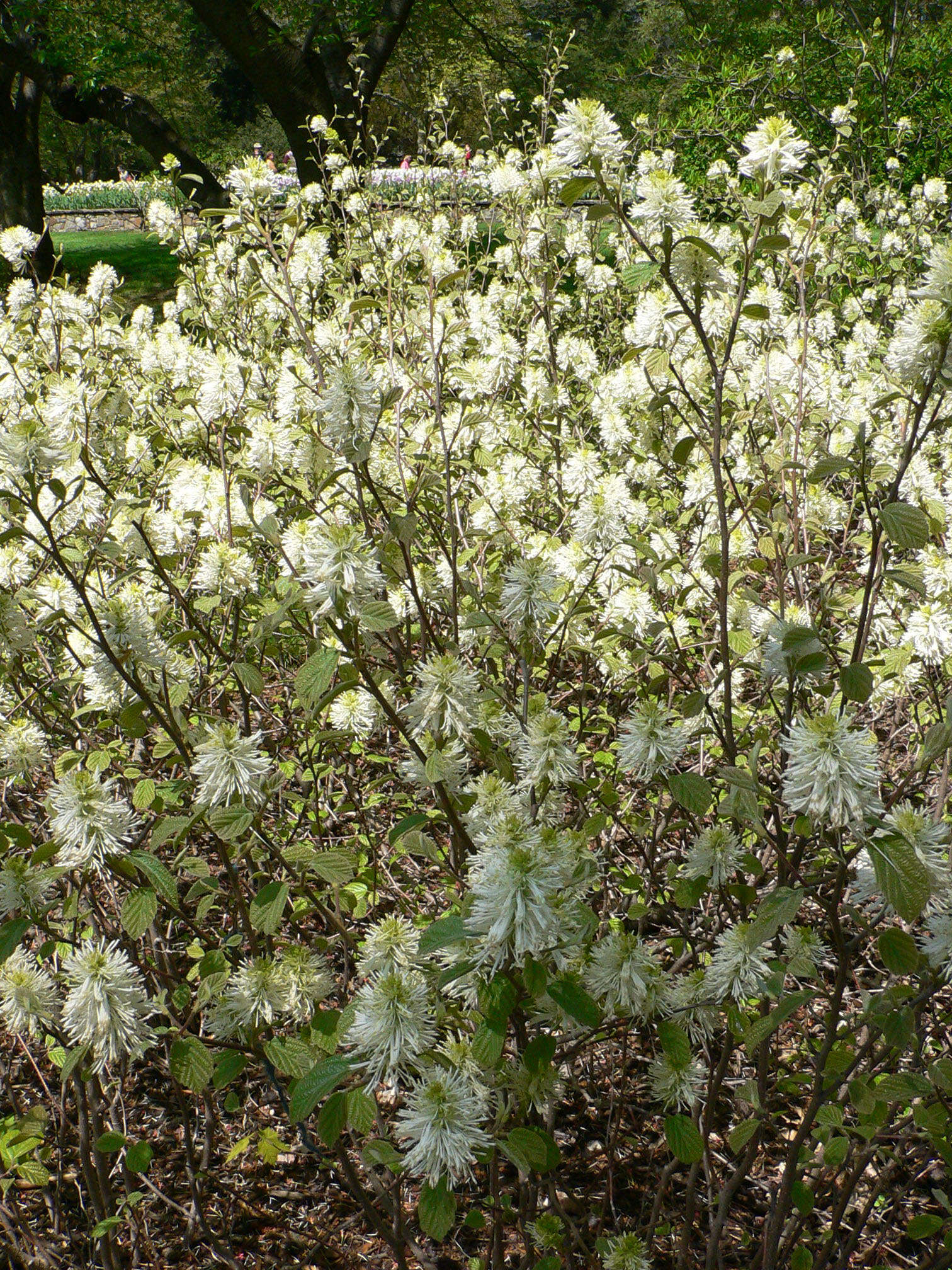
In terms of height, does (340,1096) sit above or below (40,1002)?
above

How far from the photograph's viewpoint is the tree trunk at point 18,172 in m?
10.6

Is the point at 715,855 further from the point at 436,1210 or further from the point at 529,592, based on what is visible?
the point at 436,1210

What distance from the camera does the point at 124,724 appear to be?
1577mm

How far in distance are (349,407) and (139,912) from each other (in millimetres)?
825

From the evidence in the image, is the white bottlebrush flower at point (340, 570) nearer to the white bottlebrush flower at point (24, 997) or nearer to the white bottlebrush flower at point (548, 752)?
the white bottlebrush flower at point (548, 752)

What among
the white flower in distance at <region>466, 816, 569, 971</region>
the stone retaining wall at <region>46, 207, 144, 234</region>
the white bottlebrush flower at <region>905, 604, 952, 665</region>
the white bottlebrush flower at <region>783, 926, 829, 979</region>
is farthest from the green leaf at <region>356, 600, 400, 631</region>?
the stone retaining wall at <region>46, 207, 144, 234</region>

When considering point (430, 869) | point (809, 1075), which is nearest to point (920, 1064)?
point (809, 1075)

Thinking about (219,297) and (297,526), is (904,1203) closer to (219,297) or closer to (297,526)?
(297,526)

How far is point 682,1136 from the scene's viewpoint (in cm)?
123

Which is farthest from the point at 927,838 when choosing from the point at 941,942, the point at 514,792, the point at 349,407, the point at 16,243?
the point at 16,243

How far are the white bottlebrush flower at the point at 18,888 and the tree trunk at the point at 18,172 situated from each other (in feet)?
34.2

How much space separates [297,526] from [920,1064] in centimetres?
134

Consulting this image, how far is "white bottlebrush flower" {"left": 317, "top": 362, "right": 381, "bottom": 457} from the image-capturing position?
1.58 m

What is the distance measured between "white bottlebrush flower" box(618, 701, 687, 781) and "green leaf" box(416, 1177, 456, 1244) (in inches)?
24.4
